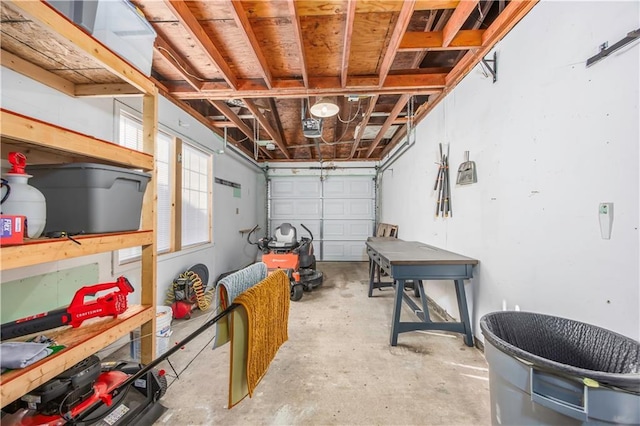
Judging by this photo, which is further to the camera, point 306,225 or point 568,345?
point 306,225

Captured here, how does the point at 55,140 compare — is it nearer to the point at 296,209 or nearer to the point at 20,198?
the point at 20,198

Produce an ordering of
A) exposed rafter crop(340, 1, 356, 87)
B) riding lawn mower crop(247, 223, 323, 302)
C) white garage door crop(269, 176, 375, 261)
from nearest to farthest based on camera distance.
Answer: exposed rafter crop(340, 1, 356, 87), riding lawn mower crop(247, 223, 323, 302), white garage door crop(269, 176, 375, 261)

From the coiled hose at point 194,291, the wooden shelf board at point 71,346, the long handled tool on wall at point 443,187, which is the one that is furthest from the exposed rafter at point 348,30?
the coiled hose at point 194,291

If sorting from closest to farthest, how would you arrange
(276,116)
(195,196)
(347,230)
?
(195,196)
(276,116)
(347,230)

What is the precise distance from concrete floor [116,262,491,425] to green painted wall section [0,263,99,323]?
0.94 metres

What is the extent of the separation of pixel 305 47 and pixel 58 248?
2283 mm

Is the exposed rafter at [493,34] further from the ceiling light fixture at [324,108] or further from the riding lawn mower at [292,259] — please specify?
the riding lawn mower at [292,259]

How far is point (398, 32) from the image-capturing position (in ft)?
6.12

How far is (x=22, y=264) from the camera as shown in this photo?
0.95 meters

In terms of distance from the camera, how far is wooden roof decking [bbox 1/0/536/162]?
5.54ft

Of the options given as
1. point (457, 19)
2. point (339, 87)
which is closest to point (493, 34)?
point (457, 19)

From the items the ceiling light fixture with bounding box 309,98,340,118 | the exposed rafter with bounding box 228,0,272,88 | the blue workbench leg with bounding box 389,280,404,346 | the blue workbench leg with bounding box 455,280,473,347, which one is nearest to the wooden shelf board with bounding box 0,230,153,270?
the exposed rafter with bounding box 228,0,272,88

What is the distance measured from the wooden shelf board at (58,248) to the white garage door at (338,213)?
5.19m

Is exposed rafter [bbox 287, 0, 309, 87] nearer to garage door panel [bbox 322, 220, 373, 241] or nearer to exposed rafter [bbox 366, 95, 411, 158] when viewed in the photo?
exposed rafter [bbox 366, 95, 411, 158]
